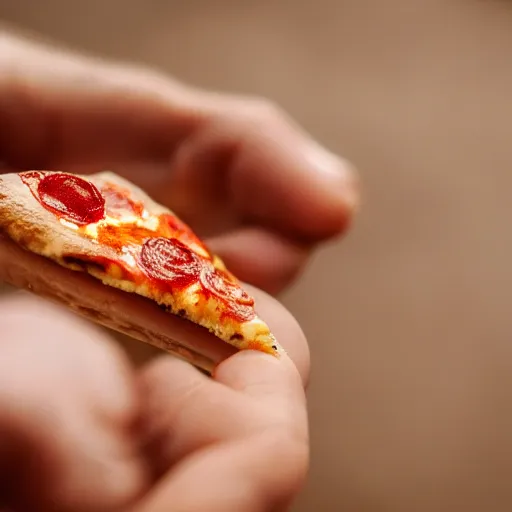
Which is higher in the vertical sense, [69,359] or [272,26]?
[272,26]

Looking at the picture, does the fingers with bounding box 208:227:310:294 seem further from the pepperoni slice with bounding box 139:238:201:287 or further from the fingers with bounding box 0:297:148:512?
the fingers with bounding box 0:297:148:512

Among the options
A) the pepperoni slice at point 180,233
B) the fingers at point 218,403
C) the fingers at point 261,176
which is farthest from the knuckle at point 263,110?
the fingers at point 218,403

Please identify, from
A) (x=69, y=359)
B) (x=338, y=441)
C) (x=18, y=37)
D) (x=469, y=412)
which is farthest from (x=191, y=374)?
(x=18, y=37)

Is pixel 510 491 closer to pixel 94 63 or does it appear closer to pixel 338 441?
pixel 338 441

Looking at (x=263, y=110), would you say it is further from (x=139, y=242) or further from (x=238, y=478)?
(x=238, y=478)

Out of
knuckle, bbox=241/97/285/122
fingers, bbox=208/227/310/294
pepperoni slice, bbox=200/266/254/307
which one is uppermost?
knuckle, bbox=241/97/285/122

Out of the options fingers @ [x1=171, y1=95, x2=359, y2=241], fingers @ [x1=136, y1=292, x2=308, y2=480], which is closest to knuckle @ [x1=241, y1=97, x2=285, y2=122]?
fingers @ [x1=171, y1=95, x2=359, y2=241]

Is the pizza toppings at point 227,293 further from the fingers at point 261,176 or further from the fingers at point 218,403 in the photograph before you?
the fingers at point 261,176
